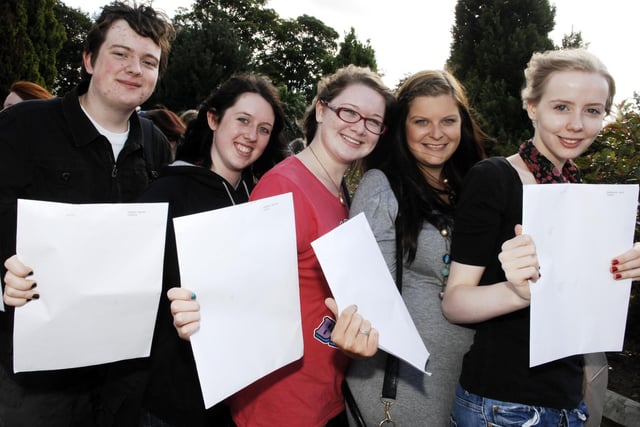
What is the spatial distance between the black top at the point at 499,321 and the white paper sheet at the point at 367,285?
0.92ft

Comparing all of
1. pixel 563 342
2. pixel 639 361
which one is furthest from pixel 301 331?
pixel 639 361

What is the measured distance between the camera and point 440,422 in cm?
181

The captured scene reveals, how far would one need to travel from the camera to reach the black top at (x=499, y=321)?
1.60 metres

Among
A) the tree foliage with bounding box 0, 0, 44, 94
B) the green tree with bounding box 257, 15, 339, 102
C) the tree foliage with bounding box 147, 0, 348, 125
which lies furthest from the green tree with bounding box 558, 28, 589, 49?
the green tree with bounding box 257, 15, 339, 102

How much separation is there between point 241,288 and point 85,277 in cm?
54

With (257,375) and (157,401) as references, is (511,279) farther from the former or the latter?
(157,401)

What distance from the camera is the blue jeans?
5.30 ft

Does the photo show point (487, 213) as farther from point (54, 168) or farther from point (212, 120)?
point (54, 168)

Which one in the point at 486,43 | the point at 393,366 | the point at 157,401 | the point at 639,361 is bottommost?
the point at 639,361

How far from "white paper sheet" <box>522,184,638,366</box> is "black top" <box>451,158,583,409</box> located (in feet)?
0.40

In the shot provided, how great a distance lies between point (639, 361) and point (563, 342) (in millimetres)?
3324

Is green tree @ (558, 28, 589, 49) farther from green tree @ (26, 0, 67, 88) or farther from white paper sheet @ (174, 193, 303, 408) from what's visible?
green tree @ (26, 0, 67, 88)

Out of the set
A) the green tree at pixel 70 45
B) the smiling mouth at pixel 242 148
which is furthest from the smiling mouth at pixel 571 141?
the green tree at pixel 70 45

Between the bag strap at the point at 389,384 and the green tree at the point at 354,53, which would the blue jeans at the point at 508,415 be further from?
the green tree at the point at 354,53
